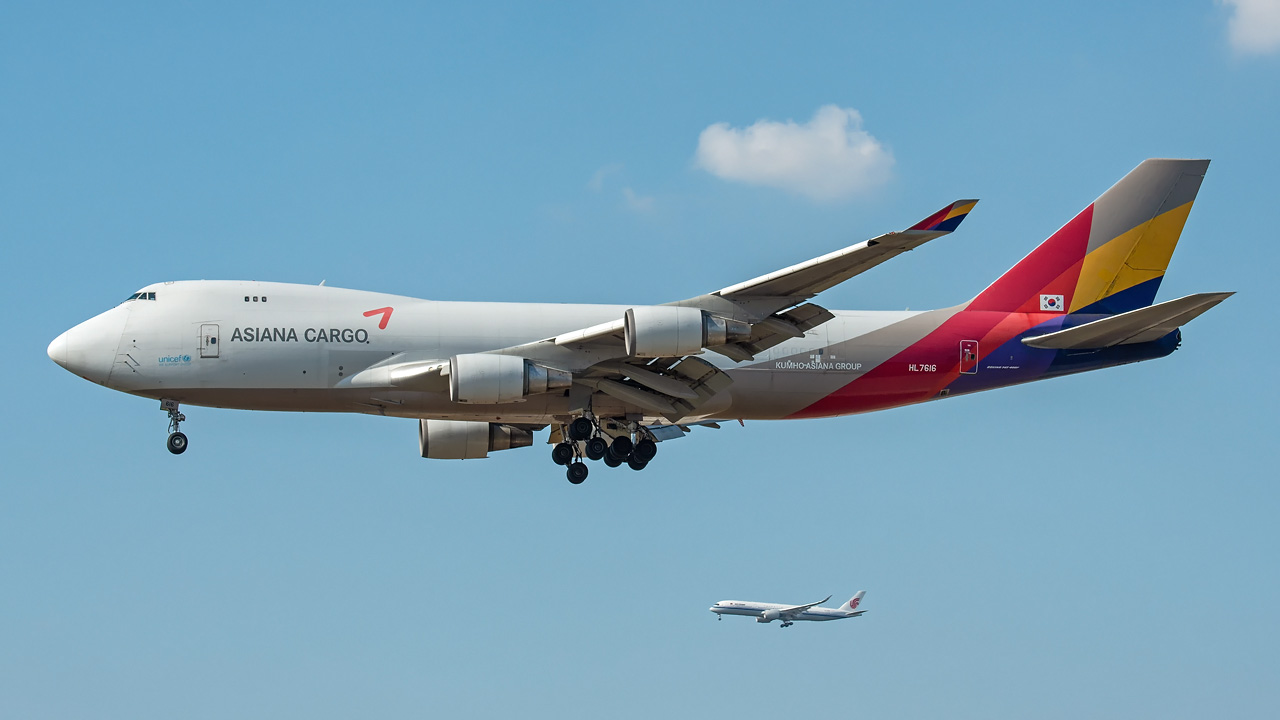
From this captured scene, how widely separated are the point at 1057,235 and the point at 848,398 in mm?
8315

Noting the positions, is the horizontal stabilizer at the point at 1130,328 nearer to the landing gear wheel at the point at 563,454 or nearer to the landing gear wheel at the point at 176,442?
the landing gear wheel at the point at 563,454

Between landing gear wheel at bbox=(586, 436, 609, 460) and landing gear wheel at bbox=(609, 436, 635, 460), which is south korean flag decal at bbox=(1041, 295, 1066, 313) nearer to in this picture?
landing gear wheel at bbox=(609, 436, 635, 460)

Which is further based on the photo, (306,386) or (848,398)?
(848,398)

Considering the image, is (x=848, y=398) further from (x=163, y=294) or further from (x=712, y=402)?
(x=163, y=294)

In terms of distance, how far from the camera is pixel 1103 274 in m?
36.7

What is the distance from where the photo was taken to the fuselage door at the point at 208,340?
31062 mm

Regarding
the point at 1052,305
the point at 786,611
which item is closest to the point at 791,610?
the point at 786,611

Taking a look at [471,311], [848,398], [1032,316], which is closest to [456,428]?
[471,311]

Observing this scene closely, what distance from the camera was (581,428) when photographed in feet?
107

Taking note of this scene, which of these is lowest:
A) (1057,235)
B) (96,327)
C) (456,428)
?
(456,428)

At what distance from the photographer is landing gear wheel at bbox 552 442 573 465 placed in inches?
1344

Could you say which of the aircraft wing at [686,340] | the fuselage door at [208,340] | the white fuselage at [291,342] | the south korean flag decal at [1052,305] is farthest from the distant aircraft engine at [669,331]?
the south korean flag decal at [1052,305]

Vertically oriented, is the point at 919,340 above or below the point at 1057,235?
below

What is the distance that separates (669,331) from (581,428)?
477 cm
